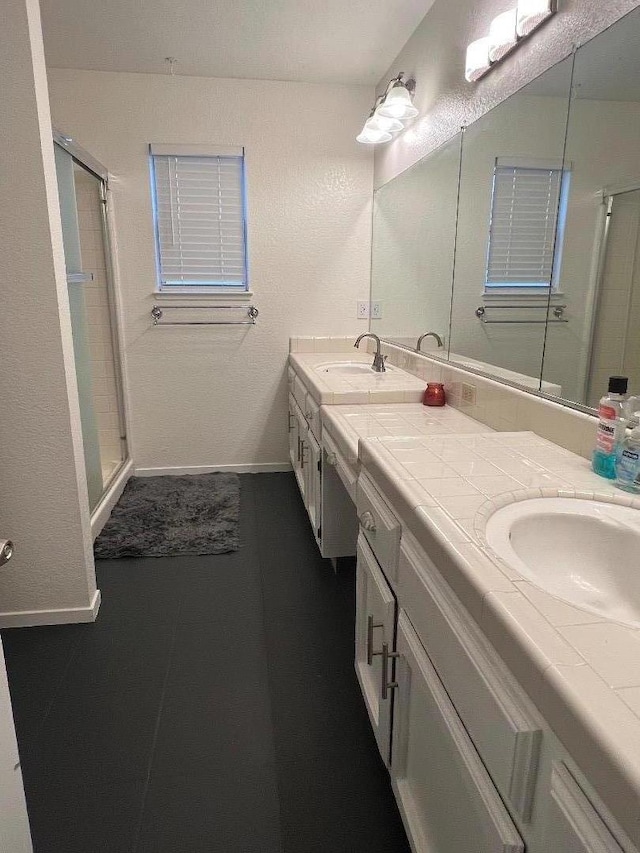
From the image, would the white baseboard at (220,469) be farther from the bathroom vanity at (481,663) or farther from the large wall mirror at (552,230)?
the bathroom vanity at (481,663)

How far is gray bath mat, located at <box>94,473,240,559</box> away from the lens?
2.55 m

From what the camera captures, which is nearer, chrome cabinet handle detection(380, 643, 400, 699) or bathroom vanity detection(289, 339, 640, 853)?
bathroom vanity detection(289, 339, 640, 853)

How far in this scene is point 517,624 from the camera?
0.63m

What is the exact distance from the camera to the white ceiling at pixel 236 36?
228 cm

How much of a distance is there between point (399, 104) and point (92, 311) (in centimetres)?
189

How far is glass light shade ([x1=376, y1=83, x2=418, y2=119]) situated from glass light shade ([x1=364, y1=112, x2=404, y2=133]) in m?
0.07

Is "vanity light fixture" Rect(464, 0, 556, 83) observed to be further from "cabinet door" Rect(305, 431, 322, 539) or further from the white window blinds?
"cabinet door" Rect(305, 431, 322, 539)

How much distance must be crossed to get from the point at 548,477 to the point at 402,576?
366 mm

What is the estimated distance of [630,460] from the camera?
105 centimetres

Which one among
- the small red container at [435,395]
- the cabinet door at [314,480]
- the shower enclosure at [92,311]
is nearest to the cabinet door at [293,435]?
the cabinet door at [314,480]

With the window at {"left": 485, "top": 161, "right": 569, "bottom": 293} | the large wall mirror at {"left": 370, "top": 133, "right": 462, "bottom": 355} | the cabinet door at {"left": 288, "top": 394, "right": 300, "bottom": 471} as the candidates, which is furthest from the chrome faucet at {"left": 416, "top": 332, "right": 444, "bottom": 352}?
the cabinet door at {"left": 288, "top": 394, "right": 300, "bottom": 471}

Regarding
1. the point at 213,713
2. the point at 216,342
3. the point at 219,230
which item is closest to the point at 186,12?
the point at 219,230

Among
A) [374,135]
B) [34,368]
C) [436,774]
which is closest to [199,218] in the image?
[374,135]

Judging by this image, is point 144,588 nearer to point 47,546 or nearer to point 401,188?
point 47,546
